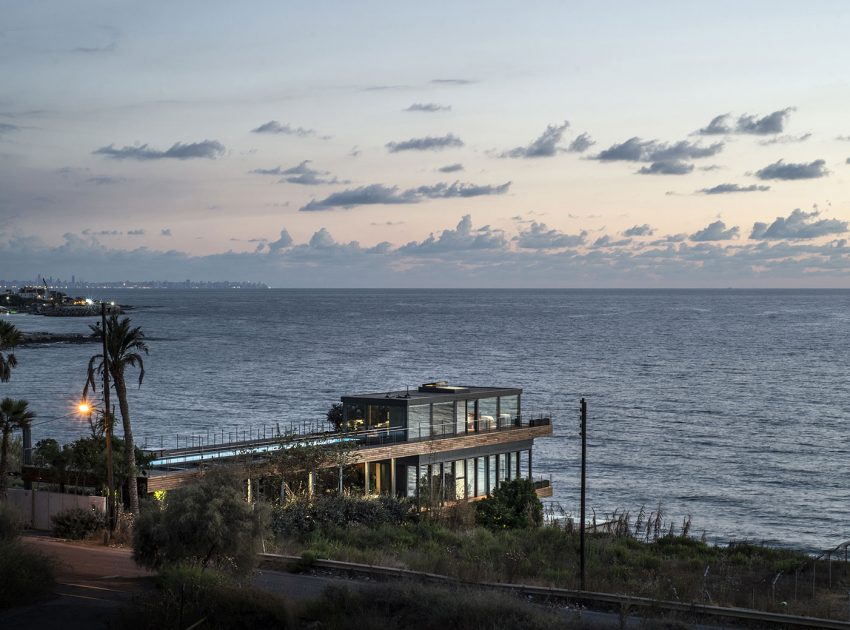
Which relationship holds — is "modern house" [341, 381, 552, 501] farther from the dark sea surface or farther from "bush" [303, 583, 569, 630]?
"bush" [303, 583, 569, 630]

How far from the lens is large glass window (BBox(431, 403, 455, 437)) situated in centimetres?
4256

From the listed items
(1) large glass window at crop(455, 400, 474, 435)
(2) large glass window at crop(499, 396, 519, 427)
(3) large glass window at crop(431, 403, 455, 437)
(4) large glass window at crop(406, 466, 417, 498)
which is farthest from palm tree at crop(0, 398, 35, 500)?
(2) large glass window at crop(499, 396, 519, 427)

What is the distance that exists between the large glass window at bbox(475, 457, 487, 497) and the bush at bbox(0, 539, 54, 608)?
75.8 feet

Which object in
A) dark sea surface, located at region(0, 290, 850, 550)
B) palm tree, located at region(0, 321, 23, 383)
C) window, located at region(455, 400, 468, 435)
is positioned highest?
palm tree, located at region(0, 321, 23, 383)

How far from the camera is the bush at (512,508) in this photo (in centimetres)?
3738

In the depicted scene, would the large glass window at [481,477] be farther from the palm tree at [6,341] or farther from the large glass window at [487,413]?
the palm tree at [6,341]

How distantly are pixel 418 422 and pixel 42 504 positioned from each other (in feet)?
51.0

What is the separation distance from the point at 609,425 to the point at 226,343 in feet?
342

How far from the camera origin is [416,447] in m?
40.8

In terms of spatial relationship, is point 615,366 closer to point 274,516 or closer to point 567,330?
point 567,330

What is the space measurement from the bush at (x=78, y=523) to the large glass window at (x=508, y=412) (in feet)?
63.9

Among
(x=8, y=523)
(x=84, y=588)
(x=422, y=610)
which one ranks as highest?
(x=8, y=523)

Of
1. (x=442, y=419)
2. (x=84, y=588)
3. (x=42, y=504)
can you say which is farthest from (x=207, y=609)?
(x=442, y=419)

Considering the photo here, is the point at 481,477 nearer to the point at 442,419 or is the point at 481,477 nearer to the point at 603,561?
the point at 442,419
